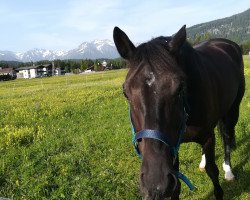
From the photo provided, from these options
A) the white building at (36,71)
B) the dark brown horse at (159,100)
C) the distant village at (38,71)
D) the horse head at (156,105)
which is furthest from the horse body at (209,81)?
the white building at (36,71)

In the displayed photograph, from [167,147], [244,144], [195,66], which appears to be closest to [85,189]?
[195,66]

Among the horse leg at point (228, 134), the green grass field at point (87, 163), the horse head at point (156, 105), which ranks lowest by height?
the green grass field at point (87, 163)

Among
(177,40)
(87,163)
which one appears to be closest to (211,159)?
(177,40)

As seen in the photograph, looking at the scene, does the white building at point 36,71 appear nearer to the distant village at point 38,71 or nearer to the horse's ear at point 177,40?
the distant village at point 38,71

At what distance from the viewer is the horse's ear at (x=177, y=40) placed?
136 inches

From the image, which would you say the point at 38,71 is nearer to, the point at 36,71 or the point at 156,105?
the point at 36,71

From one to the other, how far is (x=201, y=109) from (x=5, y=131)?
8.11 metres

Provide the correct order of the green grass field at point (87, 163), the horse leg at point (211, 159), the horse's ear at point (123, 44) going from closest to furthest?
1. the horse's ear at point (123, 44)
2. the horse leg at point (211, 159)
3. the green grass field at point (87, 163)

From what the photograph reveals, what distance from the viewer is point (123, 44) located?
357cm

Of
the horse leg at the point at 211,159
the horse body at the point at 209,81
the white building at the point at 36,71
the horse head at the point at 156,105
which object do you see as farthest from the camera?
the white building at the point at 36,71

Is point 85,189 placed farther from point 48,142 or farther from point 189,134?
point 48,142

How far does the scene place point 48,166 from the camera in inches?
298

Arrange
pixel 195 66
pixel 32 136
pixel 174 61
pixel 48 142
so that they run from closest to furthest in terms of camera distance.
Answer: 1. pixel 174 61
2. pixel 195 66
3. pixel 48 142
4. pixel 32 136

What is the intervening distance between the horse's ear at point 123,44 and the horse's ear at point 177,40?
39 centimetres
